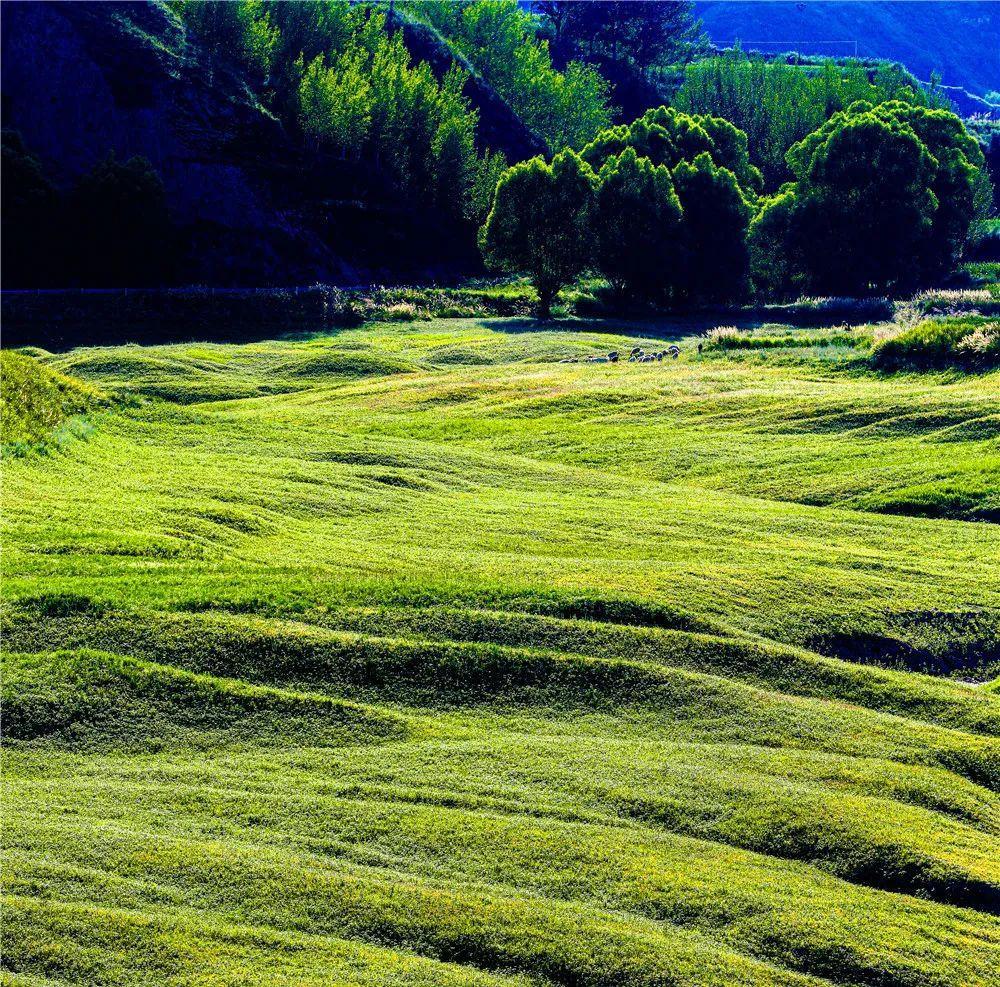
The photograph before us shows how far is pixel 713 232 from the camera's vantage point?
9344 cm

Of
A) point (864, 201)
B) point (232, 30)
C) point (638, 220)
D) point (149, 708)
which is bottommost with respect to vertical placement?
point (149, 708)

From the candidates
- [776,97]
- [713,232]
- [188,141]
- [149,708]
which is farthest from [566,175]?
[149,708]

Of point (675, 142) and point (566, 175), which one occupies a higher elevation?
point (675, 142)

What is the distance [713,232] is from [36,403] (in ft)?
221

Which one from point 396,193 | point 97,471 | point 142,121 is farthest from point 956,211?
point 97,471

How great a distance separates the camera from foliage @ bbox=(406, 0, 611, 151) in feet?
492

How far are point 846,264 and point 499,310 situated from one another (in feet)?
95.2

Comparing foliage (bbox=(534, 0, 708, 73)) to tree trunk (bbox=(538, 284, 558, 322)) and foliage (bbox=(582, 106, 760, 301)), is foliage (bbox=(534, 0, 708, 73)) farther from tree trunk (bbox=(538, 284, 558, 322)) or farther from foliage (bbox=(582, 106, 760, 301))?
tree trunk (bbox=(538, 284, 558, 322))

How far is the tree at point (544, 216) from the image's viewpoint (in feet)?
298

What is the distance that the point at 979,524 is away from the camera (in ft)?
100

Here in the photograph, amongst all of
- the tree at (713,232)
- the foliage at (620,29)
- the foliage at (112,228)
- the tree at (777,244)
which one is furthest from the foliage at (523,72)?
the foliage at (112,228)

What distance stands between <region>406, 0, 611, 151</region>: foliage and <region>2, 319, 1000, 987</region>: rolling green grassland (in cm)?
12097

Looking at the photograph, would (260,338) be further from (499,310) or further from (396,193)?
(396,193)

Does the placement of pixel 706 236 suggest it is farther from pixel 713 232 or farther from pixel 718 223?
pixel 718 223
